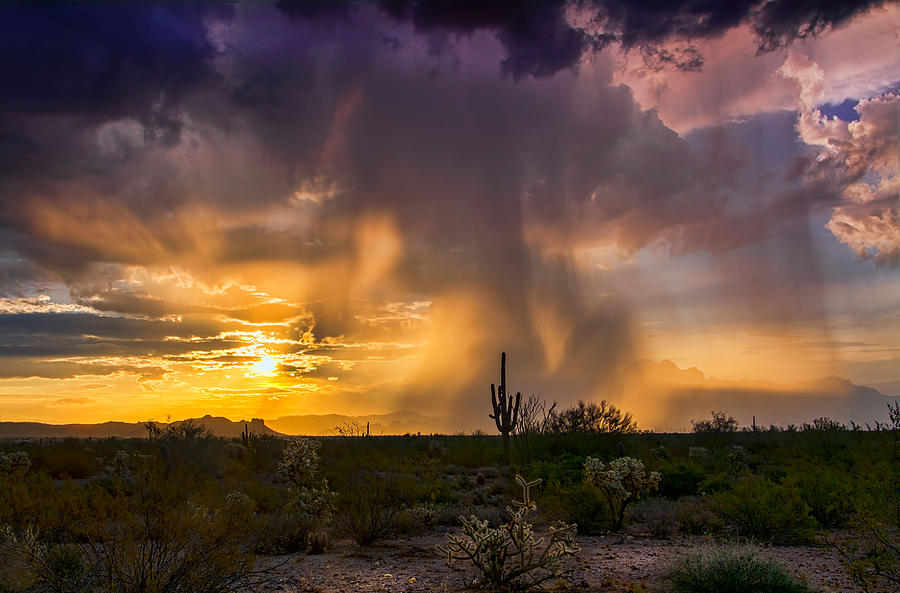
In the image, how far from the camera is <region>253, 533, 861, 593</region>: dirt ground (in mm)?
8109

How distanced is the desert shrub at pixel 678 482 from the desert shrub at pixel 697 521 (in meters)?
3.39

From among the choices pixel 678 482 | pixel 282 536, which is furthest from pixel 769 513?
pixel 282 536

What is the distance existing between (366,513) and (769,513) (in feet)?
22.7

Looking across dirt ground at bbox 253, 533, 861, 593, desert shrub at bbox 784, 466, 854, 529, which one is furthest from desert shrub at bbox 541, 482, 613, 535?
desert shrub at bbox 784, 466, 854, 529

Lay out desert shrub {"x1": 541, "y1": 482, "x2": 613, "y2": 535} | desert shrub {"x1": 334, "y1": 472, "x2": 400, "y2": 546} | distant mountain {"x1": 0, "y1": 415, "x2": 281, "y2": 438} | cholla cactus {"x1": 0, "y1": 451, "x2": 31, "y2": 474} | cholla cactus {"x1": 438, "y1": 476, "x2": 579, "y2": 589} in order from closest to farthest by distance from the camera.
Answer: cholla cactus {"x1": 438, "y1": 476, "x2": 579, "y2": 589} < desert shrub {"x1": 334, "y1": 472, "x2": 400, "y2": 546} < desert shrub {"x1": 541, "y1": 482, "x2": 613, "y2": 535} < cholla cactus {"x1": 0, "y1": 451, "x2": 31, "y2": 474} < distant mountain {"x1": 0, "y1": 415, "x2": 281, "y2": 438}

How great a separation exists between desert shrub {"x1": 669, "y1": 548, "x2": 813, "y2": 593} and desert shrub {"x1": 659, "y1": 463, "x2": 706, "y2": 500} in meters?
8.58

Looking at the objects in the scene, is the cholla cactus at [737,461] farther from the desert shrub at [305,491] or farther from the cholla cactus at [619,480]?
the desert shrub at [305,491]

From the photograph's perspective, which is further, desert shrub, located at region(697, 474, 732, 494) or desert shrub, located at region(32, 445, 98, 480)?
desert shrub, located at region(32, 445, 98, 480)

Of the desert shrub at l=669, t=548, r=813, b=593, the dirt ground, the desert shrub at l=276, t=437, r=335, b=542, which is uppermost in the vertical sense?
the desert shrub at l=276, t=437, r=335, b=542

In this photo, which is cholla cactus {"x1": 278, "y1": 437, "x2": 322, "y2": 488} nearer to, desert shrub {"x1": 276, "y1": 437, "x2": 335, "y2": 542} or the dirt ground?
desert shrub {"x1": 276, "y1": 437, "x2": 335, "y2": 542}

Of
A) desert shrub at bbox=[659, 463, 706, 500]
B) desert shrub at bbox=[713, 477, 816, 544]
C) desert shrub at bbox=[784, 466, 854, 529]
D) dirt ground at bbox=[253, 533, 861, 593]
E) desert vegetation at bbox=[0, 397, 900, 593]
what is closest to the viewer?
desert vegetation at bbox=[0, 397, 900, 593]

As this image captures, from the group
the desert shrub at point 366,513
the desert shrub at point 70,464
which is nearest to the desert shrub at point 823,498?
the desert shrub at point 366,513

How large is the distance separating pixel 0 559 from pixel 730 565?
8.35 metres

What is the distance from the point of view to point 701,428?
4781 centimetres
